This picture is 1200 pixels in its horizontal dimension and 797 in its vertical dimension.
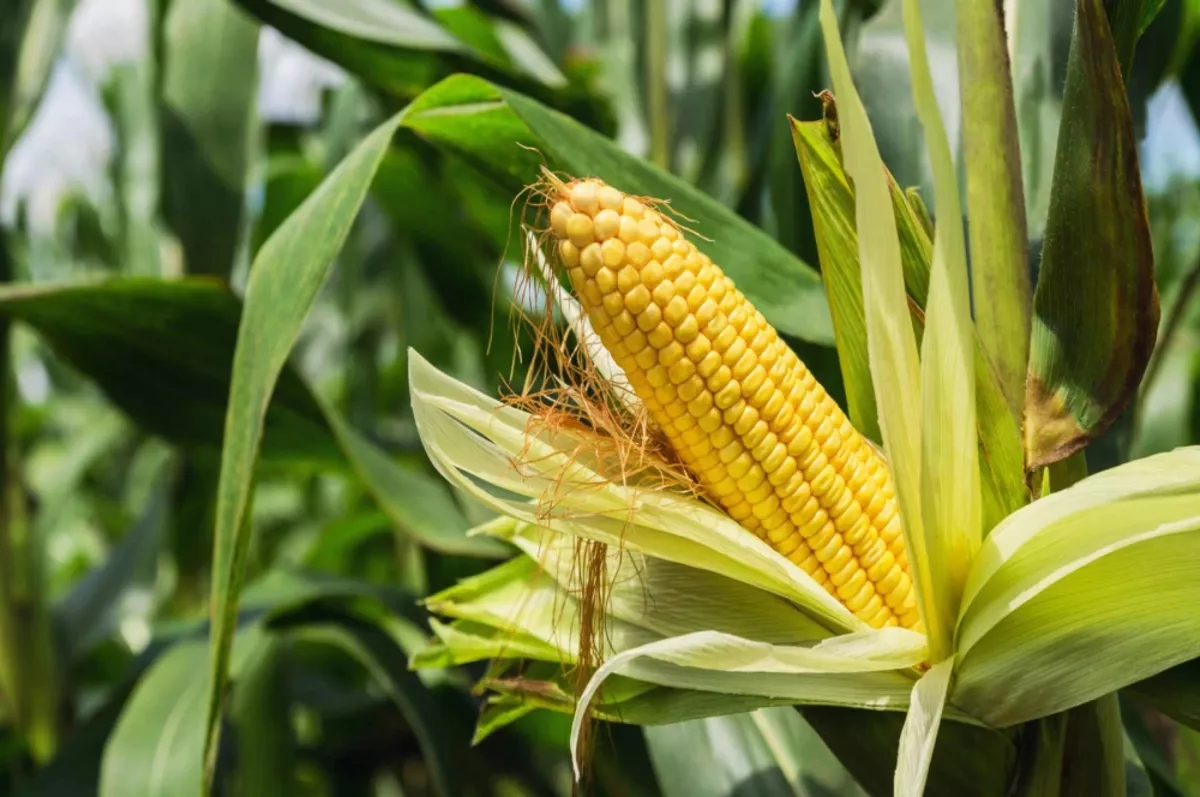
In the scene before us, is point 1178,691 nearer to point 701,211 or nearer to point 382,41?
point 701,211

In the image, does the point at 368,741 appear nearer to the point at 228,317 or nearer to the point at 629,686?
the point at 228,317

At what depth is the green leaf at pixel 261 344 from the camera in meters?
0.41

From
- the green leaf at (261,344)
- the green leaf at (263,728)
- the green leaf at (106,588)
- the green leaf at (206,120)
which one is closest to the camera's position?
the green leaf at (261,344)

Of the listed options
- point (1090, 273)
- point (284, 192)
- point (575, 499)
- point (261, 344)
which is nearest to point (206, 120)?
point (284, 192)

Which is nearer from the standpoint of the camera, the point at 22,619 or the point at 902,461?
the point at 902,461

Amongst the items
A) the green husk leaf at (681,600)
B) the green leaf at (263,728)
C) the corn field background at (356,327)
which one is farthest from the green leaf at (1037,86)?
the green leaf at (263,728)

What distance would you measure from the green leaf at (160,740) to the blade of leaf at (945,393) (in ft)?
1.43

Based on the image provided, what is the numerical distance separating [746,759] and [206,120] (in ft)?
2.20

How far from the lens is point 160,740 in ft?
2.00

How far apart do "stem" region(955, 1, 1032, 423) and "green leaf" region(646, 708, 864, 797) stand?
0.25m

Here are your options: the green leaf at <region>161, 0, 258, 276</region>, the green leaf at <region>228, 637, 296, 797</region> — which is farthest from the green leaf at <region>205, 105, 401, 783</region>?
the green leaf at <region>161, 0, 258, 276</region>

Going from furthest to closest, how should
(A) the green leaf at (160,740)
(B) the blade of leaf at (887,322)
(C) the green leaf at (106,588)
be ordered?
(C) the green leaf at (106,588) < (A) the green leaf at (160,740) < (B) the blade of leaf at (887,322)

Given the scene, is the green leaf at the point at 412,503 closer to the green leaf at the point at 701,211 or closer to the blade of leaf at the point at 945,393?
the green leaf at the point at 701,211

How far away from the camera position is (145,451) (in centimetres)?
176
